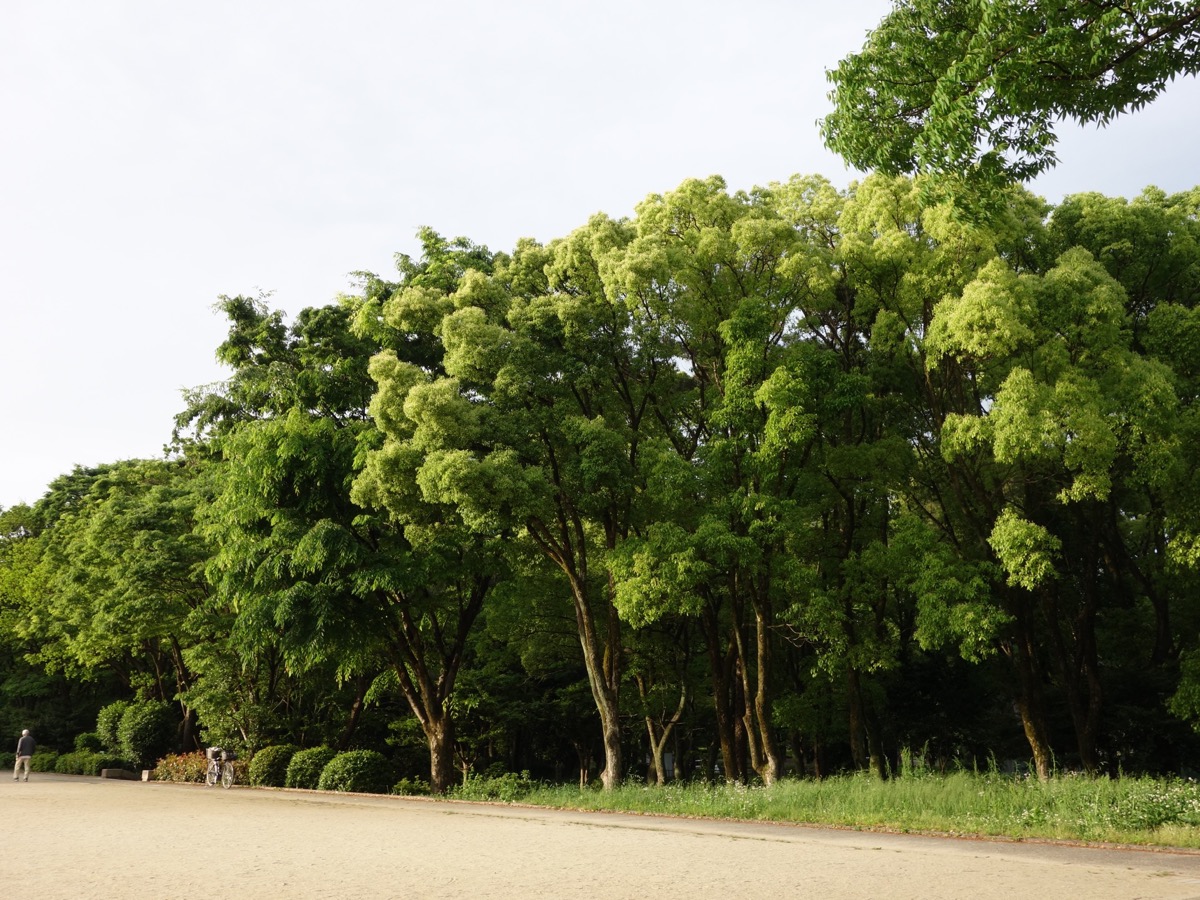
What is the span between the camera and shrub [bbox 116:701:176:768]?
102ft

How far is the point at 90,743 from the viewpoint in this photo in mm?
35938

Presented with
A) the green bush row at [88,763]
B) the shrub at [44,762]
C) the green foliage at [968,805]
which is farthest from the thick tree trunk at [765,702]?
the shrub at [44,762]

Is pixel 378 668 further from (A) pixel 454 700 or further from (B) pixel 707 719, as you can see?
(B) pixel 707 719

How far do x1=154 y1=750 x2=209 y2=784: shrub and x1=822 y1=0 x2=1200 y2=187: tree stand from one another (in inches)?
916

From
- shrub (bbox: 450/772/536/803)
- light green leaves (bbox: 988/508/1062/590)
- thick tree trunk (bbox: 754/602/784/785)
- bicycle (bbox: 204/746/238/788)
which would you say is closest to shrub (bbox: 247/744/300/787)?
bicycle (bbox: 204/746/238/788)

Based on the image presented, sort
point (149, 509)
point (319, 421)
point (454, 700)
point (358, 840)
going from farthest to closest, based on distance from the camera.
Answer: point (149, 509)
point (454, 700)
point (319, 421)
point (358, 840)

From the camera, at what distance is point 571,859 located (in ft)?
31.7

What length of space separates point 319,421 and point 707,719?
15.9 m

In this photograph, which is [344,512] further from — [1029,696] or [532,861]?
[1029,696]

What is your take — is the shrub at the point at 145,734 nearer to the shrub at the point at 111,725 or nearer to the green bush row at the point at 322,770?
the shrub at the point at 111,725

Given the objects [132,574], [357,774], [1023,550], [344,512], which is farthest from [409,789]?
[1023,550]

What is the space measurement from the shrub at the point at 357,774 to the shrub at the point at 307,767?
853mm

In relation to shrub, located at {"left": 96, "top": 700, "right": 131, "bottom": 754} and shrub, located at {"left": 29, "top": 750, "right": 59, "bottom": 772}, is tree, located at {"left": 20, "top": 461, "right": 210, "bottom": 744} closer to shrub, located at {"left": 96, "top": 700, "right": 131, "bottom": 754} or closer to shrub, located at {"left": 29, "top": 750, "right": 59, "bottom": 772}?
shrub, located at {"left": 96, "top": 700, "right": 131, "bottom": 754}

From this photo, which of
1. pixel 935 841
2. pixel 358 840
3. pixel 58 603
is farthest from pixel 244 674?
pixel 935 841
